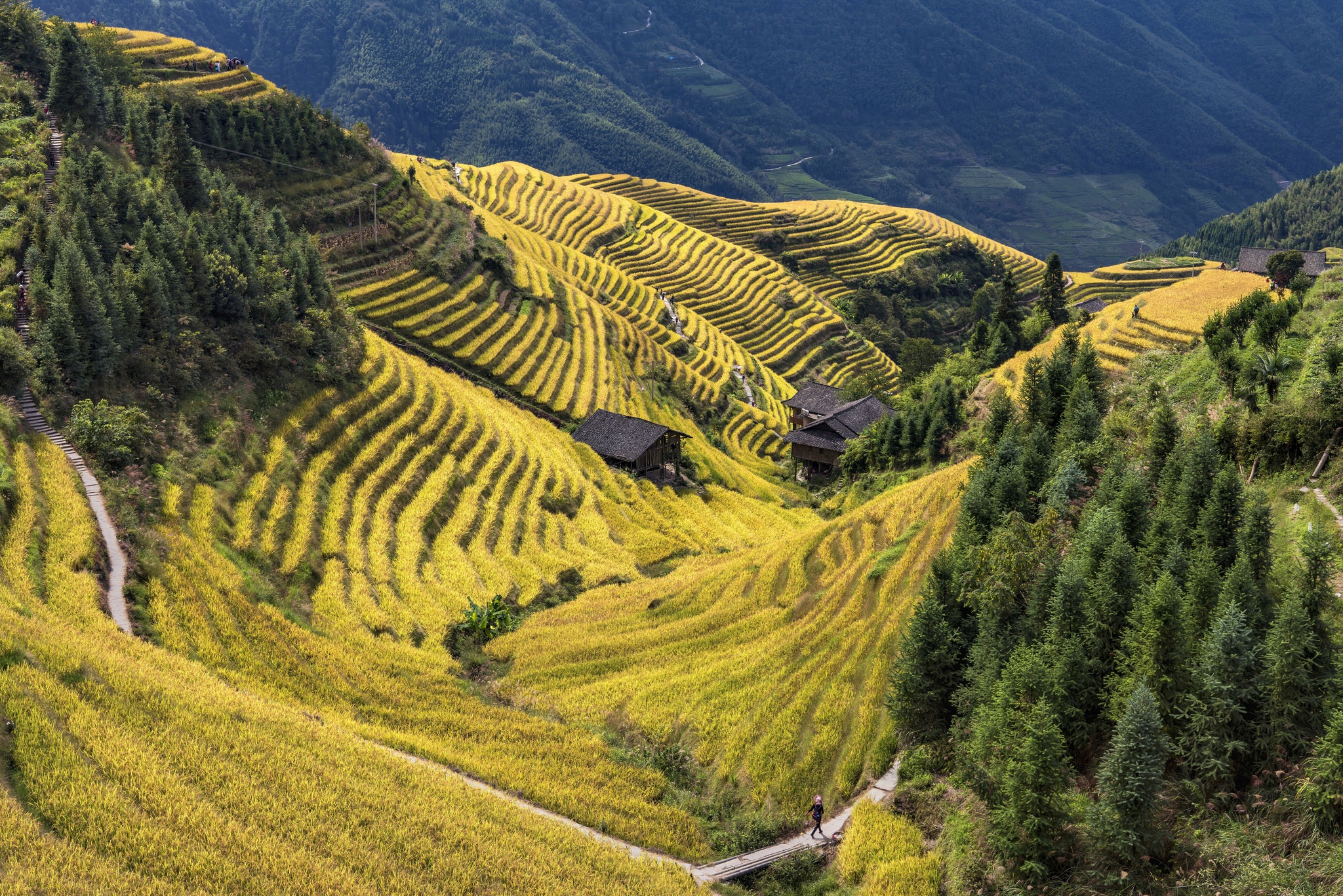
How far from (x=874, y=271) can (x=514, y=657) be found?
5007 inches

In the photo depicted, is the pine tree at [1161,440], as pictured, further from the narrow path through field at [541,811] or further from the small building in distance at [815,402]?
the small building in distance at [815,402]

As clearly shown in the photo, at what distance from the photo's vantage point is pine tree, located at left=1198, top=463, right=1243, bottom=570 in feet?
66.1

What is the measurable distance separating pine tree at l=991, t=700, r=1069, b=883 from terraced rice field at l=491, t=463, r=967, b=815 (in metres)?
6.10

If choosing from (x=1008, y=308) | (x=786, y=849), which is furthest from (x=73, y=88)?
(x=1008, y=308)

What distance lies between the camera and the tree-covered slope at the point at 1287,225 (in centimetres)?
14188

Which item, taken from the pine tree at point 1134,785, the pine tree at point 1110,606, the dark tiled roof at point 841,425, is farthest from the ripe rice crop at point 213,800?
the dark tiled roof at point 841,425

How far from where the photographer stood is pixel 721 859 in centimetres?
2252

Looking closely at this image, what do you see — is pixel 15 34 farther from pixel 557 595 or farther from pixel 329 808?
pixel 329 808

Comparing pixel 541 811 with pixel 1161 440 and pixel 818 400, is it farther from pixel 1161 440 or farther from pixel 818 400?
pixel 818 400

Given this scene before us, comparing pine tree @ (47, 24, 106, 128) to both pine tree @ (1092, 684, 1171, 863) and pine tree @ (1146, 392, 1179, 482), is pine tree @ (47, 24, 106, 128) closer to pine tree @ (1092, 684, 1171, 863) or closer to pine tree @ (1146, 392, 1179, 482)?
pine tree @ (1146, 392, 1179, 482)

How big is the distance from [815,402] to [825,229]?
89582 mm

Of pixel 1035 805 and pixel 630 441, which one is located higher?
pixel 1035 805

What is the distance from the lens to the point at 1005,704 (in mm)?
20703

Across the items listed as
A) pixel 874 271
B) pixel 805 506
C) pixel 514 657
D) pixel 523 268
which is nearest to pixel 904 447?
pixel 805 506
